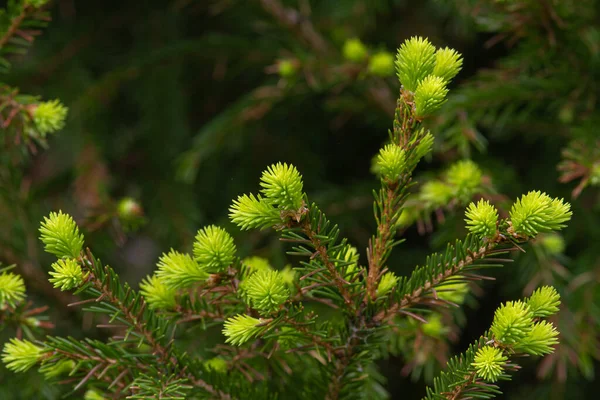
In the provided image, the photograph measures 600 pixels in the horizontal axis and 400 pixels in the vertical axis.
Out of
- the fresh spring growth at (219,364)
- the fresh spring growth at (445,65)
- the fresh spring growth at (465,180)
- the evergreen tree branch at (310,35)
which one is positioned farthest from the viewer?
the evergreen tree branch at (310,35)

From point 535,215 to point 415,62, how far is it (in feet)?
0.76

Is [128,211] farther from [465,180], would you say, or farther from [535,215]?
[535,215]

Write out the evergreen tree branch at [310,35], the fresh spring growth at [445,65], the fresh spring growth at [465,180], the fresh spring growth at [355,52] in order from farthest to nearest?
the evergreen tree branch at [310,35] → the fresh spring growth at [355,52] → the fresh spring growth at [465,180] → the fresh spring growth at [445,65]

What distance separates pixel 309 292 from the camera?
81 cm

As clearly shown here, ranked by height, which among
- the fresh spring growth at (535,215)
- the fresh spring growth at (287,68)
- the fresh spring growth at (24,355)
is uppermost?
the fresh spring growth at (287,68)

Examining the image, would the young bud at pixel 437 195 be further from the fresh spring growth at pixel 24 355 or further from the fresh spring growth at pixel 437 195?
the fresh spring growth at pixel 24 355

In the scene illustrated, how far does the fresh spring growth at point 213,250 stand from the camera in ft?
2.41

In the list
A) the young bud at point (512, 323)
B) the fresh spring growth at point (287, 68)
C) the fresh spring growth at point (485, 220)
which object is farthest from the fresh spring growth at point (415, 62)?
the fresh spring growth at point (287, 68)

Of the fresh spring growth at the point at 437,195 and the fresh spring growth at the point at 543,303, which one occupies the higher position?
the fresh spring growth at the point at 437,195

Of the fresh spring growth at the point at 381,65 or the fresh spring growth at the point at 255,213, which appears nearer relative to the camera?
the fresh spring growth at the point at 255,213

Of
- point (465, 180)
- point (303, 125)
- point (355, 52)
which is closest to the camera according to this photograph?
point (465, 180)

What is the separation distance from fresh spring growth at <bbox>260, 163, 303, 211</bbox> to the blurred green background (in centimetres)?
62

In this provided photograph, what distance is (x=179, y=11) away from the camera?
6.88 ft

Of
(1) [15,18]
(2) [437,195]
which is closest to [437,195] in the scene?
(2) [437,195]
